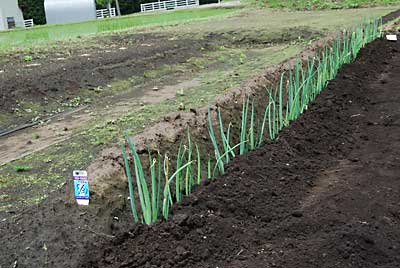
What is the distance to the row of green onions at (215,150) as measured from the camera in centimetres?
253

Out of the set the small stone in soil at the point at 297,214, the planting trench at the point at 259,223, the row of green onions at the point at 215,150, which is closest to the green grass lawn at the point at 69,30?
the row of green onions at the point at 215,150

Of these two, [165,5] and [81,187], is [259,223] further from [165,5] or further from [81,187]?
[165,5]

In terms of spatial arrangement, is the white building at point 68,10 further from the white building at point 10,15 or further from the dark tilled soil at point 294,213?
the dark tilled soil at point 294,213

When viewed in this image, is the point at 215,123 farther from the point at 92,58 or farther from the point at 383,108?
the point at 92,58

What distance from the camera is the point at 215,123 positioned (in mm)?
4059

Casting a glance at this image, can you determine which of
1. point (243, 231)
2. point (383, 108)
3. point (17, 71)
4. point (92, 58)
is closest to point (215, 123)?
point (243, 231)

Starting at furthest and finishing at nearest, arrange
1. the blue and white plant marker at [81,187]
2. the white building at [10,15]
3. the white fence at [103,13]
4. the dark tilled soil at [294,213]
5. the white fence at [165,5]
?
the white fence at [103,13], the white fence at [165,5], the white building at [10,15], the blue and white plant marker at [81,187], the dark tilled soil at [294,213]

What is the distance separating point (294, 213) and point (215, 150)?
0.60 metres

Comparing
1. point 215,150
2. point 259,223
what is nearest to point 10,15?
point 215,150

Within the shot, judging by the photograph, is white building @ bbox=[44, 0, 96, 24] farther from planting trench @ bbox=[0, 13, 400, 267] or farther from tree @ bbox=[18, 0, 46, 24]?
planting trench @ bbox=[0, 13, 400, 267]

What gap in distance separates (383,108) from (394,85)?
1062 mm

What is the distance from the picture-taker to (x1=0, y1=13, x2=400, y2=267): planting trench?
94.3 inches

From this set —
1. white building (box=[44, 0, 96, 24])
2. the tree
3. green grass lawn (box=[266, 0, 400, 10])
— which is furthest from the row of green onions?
the tree

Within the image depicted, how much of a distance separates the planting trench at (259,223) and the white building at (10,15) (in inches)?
1219
